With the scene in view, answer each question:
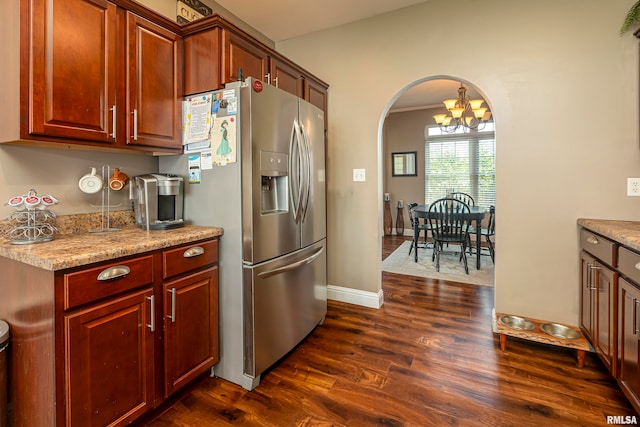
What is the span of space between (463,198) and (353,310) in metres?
4.26

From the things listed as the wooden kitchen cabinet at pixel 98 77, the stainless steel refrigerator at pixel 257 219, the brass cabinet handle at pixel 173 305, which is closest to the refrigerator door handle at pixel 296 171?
the stainless steel refrigerator at pixel 257 219

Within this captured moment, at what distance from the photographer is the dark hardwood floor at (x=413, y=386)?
1.57m

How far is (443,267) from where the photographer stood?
4.33 meters

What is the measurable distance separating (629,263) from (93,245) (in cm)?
256

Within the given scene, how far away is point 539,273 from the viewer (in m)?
2.38

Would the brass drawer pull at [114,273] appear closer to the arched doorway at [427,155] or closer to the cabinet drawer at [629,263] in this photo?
the cabinet drawer at [629,263]

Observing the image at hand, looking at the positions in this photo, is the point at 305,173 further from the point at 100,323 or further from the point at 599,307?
the point at 599,307

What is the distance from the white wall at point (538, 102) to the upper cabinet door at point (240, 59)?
114cm

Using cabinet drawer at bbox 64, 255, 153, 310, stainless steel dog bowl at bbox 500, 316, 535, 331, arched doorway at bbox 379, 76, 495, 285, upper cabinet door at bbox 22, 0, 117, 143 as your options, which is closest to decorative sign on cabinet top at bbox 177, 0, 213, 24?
upper cabinet door at bbox 22, 0, 117, 143

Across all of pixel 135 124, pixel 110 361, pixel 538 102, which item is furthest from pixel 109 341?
pixel 538 102

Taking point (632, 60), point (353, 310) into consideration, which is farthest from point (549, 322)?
point (632, 60)

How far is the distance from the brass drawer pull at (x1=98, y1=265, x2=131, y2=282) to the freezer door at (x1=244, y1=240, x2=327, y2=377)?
2.02 feet

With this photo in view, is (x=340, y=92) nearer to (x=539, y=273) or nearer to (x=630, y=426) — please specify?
(x=539, y=273)

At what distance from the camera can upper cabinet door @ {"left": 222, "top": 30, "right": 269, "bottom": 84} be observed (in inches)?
74.9
